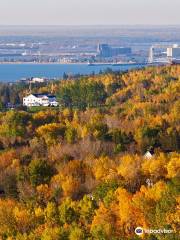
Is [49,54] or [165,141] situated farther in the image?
[49,54]

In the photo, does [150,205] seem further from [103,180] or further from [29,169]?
[29,169]

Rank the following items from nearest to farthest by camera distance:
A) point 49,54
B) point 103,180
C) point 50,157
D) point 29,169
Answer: point 103,180, point 29,169, point 50,157, point 49,54

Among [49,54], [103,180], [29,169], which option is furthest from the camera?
→ [49,54]

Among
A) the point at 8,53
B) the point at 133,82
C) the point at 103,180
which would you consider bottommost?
the point at 8,53

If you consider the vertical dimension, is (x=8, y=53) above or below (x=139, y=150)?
below

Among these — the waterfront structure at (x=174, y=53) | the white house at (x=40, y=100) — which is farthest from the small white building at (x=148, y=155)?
the waterfront structure at (x=174, y=53)

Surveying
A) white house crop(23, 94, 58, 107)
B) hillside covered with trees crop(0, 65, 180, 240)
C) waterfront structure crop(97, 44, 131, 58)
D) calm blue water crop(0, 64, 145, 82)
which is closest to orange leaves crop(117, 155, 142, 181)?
hillside covered with trees crop(0, 65, 180, 240)

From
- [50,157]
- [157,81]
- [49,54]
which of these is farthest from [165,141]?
[49,54]
